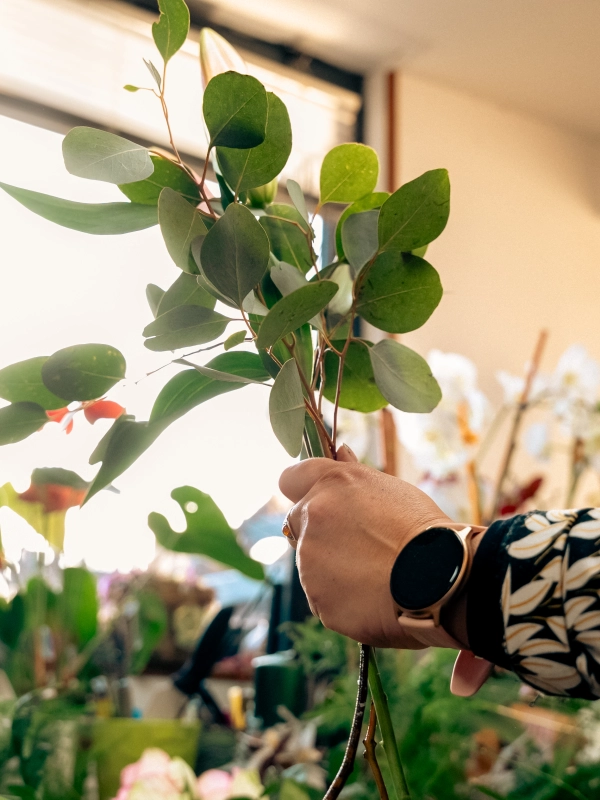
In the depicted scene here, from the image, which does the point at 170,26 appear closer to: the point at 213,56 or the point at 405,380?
the point at 213,56

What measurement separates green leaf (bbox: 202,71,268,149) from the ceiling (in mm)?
1397

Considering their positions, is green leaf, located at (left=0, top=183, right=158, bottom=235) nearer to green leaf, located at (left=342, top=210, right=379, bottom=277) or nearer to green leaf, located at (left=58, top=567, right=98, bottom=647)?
green leaf, located at (left=342, top=210, right=379, bottom=277)

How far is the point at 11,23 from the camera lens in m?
1.40

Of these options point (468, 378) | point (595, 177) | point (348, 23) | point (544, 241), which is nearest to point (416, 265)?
point (468, 378)

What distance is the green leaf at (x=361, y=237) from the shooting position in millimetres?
429

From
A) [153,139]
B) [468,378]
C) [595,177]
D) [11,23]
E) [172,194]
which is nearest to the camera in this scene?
[172,194]

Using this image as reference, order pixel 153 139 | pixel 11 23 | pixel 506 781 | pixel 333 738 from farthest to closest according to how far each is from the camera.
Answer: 1. pixel 153 139
2. pixel 11 23
3. pixel 333 738
4. pixel 506 781

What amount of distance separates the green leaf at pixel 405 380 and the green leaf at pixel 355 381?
0.04m

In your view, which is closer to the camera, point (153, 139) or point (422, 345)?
point (153, 139)

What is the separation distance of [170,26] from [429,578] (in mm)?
323

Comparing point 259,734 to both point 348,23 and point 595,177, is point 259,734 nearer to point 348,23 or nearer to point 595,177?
point 348,23

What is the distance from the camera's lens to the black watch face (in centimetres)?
35

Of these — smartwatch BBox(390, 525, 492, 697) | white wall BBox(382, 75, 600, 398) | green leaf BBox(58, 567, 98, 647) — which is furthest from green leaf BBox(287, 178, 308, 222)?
white wall BBox(382, 75, 600, 398)

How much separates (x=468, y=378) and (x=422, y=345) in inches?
25.4
